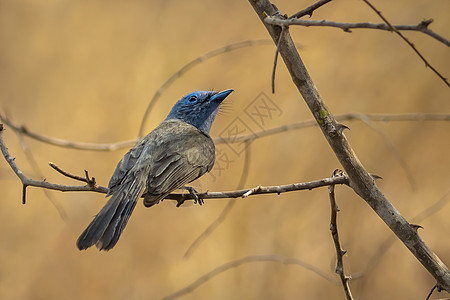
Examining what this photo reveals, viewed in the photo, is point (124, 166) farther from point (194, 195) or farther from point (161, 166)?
point (194, 195)

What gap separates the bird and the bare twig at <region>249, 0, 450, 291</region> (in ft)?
3.81

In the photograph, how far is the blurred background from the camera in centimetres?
466

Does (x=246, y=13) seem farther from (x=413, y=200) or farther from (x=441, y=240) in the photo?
(x=441, y=240)

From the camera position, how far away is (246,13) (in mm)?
5621

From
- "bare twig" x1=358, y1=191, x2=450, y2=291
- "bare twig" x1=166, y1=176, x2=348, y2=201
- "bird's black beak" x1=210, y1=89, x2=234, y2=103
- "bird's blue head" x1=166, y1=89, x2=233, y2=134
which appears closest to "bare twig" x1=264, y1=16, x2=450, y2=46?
"bare twig" x1=166, y1=176, x2=348, y2=201

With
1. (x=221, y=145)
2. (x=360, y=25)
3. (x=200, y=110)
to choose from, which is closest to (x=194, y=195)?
(x=200, y=110)

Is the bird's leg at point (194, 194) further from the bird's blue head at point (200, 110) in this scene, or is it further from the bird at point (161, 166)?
the bird's blue head at point (200, 110)

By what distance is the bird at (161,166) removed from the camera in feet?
8.69

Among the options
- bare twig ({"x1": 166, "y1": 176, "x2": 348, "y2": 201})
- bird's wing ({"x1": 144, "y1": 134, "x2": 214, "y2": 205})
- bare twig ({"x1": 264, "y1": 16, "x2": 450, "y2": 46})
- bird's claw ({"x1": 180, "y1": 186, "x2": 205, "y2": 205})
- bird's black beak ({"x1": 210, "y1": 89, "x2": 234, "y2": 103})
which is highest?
bird's black beak ({"x1": 210, "y1": 89, "x2": 234, "y2": 103})

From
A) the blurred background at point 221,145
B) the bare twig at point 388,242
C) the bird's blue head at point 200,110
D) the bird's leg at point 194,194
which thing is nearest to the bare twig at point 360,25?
the bird's leg at point 194,194

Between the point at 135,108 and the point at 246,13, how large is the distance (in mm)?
1633

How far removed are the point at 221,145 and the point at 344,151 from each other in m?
2.77

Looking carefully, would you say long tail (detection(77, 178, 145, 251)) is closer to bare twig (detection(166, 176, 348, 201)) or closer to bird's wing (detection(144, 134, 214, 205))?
bird's wing (detection(144, 134, 214, 205))

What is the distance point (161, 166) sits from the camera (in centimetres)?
318
